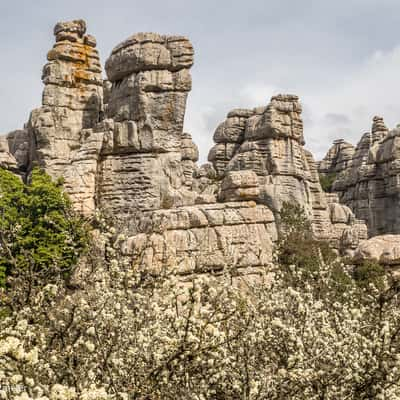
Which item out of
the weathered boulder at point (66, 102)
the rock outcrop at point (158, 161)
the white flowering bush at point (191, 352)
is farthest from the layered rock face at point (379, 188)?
the white flowering bush at point (191, 352)

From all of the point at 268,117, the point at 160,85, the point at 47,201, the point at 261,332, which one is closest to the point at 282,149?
the point at 268,117

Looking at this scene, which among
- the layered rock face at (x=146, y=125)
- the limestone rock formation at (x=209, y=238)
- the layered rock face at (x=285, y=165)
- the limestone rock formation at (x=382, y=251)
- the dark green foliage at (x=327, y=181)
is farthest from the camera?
the dark green foliage at (x=327, y=181)

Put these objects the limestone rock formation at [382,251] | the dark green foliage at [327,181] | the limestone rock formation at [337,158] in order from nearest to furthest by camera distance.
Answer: the limestone rock formation at [382,251], the dark green foliage at [327,181], the limestone rock formation at [337,158]

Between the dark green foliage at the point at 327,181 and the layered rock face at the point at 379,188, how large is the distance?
711 centimetres

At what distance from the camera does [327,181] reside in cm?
5838

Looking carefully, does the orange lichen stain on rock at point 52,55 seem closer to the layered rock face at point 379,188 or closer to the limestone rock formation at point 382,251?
the limestone rock formation at point 382,251

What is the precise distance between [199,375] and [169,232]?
14.2m

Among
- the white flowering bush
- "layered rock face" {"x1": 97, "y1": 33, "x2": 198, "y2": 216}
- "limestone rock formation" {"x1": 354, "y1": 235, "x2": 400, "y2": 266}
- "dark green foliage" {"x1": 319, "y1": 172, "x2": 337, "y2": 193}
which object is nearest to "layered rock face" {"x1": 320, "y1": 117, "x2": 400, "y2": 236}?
"dark green foliage" {"x1": 319, "y1": 172, "x2": 337, "y2": 193}

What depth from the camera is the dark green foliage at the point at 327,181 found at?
56.3 metres

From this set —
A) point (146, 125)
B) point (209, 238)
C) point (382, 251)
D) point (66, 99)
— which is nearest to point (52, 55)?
point (66, 99)

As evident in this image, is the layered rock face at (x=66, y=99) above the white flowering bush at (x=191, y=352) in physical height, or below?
above

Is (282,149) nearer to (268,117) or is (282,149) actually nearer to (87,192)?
(268,117)

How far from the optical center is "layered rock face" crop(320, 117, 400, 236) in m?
41.9

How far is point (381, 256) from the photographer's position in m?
23.7
